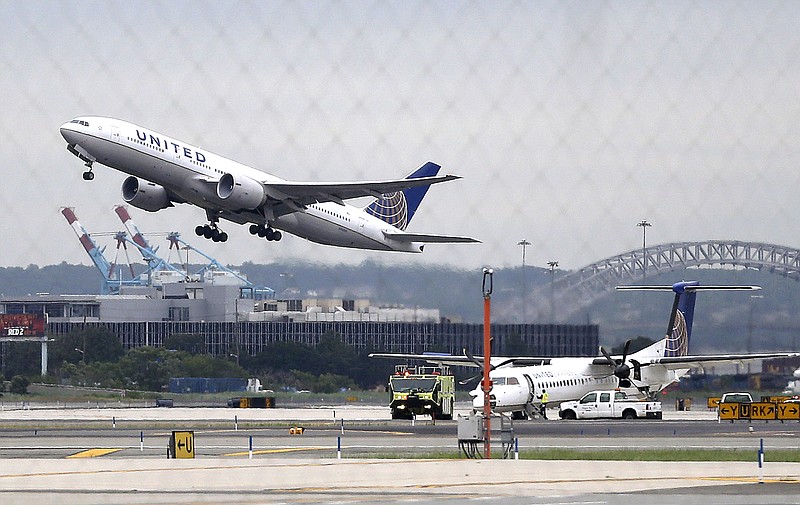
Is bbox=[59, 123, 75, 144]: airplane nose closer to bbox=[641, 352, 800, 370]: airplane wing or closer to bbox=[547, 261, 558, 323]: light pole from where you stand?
bbox=[547, 261, 558, 323]: light pole

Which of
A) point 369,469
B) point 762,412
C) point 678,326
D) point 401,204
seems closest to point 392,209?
point 401,204

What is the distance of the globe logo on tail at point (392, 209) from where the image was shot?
254ft

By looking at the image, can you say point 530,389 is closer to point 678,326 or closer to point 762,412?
point 762,412

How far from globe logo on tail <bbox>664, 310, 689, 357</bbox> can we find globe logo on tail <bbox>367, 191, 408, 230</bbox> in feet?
55.3

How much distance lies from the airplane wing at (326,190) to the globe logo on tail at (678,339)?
20549mm

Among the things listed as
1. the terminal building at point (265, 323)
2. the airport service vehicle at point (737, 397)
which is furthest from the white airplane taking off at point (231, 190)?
the airport service vehicle at point (737, 397)

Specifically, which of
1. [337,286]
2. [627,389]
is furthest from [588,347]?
[337,286]

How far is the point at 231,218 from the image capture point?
2815 inches

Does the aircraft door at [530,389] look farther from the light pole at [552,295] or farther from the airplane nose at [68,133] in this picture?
the airplane nose at [68,133]

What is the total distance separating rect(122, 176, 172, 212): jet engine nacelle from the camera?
2655 inches

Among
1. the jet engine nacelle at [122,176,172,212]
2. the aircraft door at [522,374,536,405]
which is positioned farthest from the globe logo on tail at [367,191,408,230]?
the jet engine nacelle at [122,176,172,212]

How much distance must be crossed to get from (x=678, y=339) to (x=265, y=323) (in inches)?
1472

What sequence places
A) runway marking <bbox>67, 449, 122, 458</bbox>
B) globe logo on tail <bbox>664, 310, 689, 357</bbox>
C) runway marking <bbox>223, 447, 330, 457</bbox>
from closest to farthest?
1. runway marking <bbox>67, 449, 122, 458</bbox>
2. runway marking <bbox>223, 447, 330, 457</bbox>
3. globe logo on tail <bbox>664, 310, 689, 357</bbox>

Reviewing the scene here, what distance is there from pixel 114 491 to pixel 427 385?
42.9m
